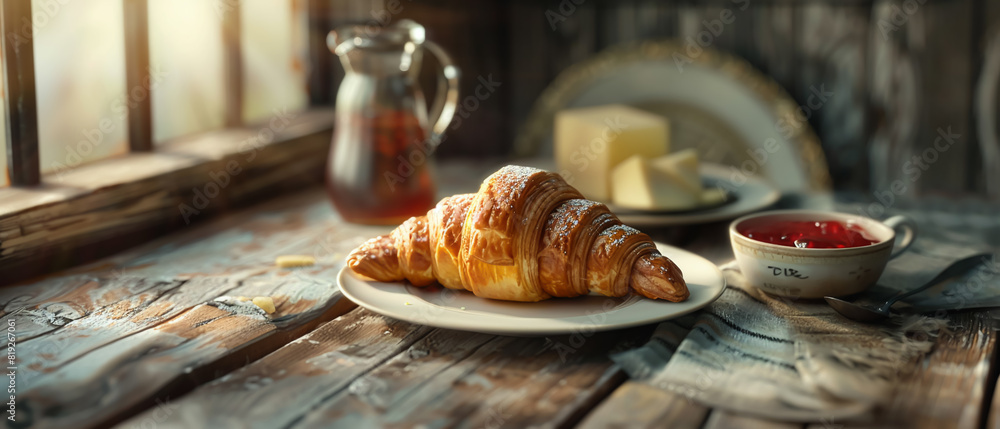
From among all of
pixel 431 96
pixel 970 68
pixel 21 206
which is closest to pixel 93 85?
pixel 21 206

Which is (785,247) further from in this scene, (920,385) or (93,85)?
(93,85)

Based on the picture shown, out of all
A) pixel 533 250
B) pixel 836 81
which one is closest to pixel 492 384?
pixel 533 250

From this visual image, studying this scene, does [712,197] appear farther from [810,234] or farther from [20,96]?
[20,96]

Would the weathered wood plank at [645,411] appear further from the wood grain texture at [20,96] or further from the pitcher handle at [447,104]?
the wood grain texture at [20,96]

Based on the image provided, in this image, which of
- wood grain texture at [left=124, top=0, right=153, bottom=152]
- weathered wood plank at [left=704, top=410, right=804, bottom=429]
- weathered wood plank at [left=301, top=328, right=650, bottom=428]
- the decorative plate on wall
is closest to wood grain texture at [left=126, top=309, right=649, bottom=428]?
weathered wood plank at [left=301, top=328, right=650, bottom=428]

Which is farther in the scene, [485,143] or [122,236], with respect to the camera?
[485,143]

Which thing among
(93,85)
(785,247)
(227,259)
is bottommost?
(227,259)

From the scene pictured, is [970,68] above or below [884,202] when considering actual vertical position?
above

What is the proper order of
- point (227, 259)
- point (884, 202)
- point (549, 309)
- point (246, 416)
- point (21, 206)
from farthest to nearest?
point (884, 202)
point (227, 259)
point (21, 206)
point (549, 309)
point (246, 416)
